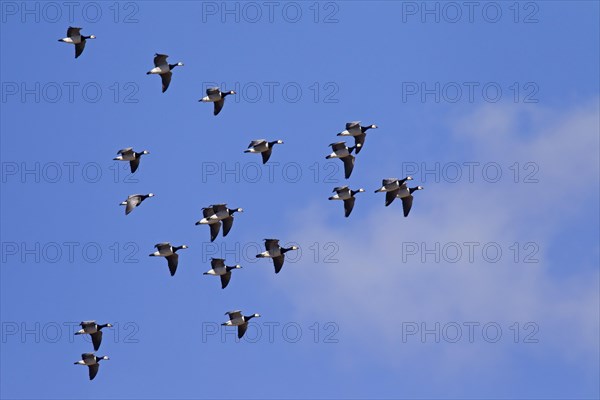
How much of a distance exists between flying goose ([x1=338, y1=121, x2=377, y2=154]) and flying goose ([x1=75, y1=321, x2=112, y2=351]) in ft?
45.7

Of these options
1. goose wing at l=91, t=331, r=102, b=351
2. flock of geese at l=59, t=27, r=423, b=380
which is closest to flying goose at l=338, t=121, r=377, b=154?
flock of geese at l=59, t=27, r=423, b=380

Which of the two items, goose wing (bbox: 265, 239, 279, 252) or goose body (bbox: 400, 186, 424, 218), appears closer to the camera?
goose wing (bbox: 265, 239, 279, 252)

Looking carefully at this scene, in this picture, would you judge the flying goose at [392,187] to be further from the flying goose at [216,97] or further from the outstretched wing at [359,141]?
the flying goose at [216,97]

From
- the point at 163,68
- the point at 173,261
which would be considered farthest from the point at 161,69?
the point at 173,261

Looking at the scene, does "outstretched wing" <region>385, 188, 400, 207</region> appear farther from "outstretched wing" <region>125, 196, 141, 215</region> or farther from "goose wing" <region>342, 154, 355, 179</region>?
"outstretched wing" <region>125, 196, 141, 215</region>

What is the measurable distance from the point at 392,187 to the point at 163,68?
11.9 meters

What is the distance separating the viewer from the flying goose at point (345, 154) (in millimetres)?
86375

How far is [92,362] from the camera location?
84.6 meters

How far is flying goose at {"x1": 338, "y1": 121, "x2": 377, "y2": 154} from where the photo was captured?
8681 centimetres

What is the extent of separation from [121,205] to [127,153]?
7.73ft

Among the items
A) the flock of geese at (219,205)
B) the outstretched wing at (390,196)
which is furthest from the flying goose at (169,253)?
the outstretched wing at (390,196)

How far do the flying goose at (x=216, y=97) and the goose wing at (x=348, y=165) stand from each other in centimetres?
602

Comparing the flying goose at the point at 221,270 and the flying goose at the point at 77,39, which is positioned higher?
the flying goose at the point at 77,39

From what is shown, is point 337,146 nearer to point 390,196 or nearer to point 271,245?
point 390,196
